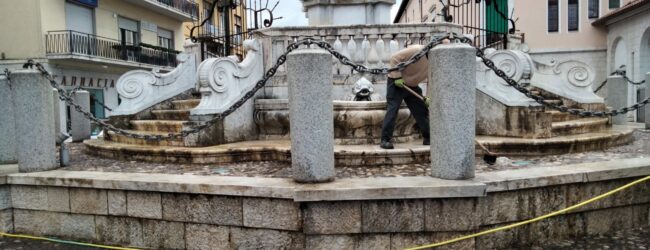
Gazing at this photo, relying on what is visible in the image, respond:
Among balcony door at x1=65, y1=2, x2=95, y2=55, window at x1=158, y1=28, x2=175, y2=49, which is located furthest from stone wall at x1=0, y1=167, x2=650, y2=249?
window at x1=158, y1=28, x2=175, y2=49

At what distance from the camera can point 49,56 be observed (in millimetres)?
21812

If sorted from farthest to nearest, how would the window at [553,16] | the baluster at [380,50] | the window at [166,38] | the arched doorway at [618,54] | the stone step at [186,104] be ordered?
the window at [166,38]
the window at [553,16]
the arched doorway at [618,54]
the stone step at [186,104]
the baluster at [380,50]

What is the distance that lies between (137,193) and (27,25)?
21.3 m

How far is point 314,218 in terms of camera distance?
159 inches

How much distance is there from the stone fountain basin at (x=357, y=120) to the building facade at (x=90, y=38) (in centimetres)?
1341

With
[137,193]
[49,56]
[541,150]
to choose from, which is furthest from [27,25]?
[541,150]

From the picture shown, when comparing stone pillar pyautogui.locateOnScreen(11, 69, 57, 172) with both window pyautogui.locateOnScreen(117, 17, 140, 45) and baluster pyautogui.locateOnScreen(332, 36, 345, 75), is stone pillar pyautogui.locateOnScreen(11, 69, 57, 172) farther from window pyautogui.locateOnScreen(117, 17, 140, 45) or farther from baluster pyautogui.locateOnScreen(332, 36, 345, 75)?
window pyautogui.locateOnScreen(117, 17, 140, 45)

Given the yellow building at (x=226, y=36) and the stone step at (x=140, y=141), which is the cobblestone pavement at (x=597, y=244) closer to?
the stone step at (x=140, y=141)

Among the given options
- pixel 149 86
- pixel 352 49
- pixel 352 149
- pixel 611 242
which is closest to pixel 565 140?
pixel 611 242

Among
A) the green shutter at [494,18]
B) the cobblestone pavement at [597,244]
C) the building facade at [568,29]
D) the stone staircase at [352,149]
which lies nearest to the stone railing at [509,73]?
the stone staircase at [352,149]

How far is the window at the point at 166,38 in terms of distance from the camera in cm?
3079

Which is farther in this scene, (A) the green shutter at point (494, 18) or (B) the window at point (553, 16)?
(B) the window at point (553, 16)

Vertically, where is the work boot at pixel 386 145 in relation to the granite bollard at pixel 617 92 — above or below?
below

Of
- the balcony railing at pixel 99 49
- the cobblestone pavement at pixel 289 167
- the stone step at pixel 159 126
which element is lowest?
the cobblestone pavement at pixel 289 167
